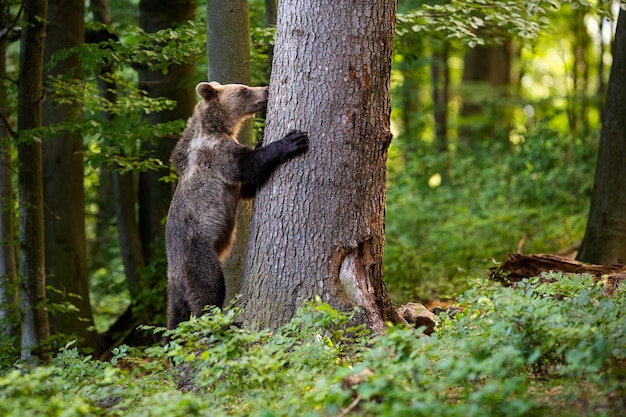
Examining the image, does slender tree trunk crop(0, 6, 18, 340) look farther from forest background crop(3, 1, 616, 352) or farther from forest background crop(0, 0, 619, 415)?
forest background crop(3, 1, 616, 352)

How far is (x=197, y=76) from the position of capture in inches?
384

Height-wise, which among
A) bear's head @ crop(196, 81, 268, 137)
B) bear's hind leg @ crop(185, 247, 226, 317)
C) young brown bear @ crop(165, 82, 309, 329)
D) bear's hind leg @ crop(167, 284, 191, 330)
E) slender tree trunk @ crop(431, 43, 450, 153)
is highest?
slender tree trunk @ crop(431, 43, 450, 153)

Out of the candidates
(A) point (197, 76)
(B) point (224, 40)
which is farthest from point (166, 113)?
(B) point (224, 40)

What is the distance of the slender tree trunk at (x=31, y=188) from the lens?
26.1 ft

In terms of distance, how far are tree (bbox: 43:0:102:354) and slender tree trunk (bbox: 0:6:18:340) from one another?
49 centimetres

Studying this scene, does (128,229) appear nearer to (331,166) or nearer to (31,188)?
(31,188)

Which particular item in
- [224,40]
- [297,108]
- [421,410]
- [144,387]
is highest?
[224,40]

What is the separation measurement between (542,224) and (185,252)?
735 cm

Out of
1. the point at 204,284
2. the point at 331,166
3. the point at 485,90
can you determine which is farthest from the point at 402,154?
the point at 331,166

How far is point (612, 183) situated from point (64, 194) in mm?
6744

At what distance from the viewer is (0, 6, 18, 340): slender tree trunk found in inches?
334

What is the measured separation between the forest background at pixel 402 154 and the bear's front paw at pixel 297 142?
1.63m

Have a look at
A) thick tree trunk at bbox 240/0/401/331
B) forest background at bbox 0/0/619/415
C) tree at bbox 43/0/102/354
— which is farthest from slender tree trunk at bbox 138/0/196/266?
thick tree trunk at bbox 240/0/401/331

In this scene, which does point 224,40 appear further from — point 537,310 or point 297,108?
point 537,310
